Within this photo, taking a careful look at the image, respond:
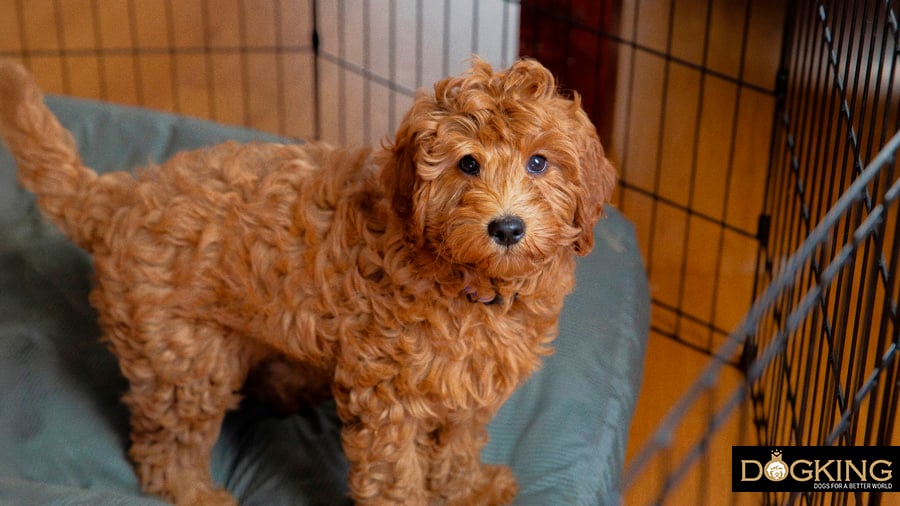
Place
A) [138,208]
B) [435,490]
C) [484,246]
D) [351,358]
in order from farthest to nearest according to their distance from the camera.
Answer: [435,490], [138,208], [351,358], [484,246]

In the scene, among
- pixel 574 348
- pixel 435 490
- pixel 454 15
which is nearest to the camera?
pixel 435 490

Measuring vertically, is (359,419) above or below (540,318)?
below

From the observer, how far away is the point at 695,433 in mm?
2900

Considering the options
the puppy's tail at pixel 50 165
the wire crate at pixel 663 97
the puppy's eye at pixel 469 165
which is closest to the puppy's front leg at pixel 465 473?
the wire crate at pixel 663 97

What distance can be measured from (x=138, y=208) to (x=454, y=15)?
9.69ft

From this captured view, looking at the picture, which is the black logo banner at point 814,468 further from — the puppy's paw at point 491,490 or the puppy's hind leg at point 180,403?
the puppy's hind leg at point 180,403

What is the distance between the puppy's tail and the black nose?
3.06ft

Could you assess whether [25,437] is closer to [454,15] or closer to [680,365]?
[680,365]

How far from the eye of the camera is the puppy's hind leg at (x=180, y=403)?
2234 millimetres

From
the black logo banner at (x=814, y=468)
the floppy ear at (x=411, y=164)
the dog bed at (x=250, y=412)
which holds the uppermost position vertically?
the floppy ear at (x=411, y=164)

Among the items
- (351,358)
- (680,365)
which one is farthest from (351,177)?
(680,365)

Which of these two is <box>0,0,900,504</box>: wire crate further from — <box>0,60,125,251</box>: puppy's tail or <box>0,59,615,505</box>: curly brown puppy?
<box>0,60,125,251</box>: puppy's tail

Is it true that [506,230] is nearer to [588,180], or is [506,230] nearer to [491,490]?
[588,180]

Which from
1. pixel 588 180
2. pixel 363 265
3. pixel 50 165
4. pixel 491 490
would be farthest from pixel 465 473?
pixel 50 165
